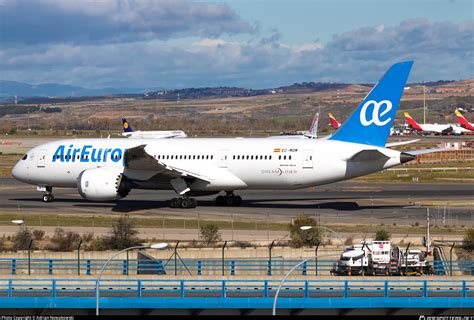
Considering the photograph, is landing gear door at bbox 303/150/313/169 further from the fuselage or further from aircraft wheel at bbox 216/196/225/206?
aircraft wheel at bbox 216/196/225/206

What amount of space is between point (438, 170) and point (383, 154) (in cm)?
4500

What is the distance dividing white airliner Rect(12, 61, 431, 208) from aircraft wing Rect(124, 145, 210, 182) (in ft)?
0.21

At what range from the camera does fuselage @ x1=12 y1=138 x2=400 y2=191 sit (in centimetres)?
6512

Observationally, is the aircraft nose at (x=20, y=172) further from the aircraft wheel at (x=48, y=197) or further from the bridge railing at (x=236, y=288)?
the bridge railing at (x=236, y=288)

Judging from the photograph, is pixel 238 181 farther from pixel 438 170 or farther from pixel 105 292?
pixel 438 170

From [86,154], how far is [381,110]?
20.3 meters

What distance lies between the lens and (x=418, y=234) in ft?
189

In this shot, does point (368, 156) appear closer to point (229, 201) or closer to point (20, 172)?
point (229, 201)

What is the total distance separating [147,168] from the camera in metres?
68.1

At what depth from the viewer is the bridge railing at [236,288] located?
122ft

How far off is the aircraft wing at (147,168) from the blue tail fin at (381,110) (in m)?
10.5

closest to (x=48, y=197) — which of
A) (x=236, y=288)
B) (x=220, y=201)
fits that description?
(x=220, y=201)

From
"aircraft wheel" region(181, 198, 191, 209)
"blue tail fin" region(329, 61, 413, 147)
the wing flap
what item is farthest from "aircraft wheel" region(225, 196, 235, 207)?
the wing flap

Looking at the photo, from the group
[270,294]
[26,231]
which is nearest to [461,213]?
[26,231]
